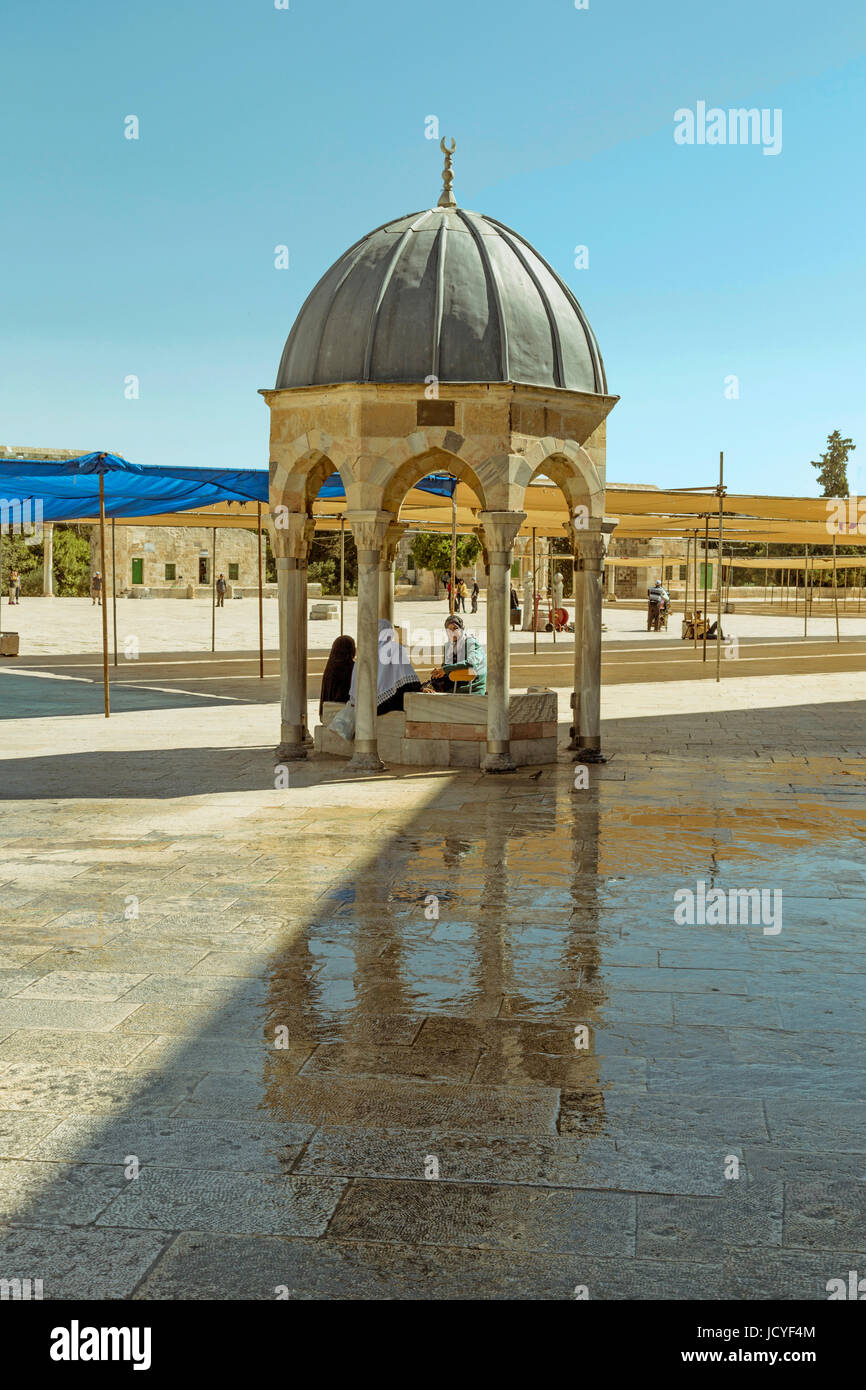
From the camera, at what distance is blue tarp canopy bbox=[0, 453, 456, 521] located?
14.4 m

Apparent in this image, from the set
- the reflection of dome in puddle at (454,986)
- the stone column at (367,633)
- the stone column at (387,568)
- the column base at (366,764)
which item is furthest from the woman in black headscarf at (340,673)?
the reflection of dome in puddle at (454,986)

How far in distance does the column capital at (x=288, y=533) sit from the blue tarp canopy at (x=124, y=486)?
3.42m

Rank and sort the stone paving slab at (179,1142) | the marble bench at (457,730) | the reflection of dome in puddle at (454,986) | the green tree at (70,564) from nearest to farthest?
the stone paving slab at (179,1142)
the reflection of dome in puddle at (454,986)
the marble bench at (457,730)
the green tree at (70,564)

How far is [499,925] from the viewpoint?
5801mm

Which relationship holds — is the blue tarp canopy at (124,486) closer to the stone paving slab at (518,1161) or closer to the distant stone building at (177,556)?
the stone paving slab at (518,1161)

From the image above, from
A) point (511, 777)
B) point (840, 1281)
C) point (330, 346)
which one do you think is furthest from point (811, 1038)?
point (330, 346)

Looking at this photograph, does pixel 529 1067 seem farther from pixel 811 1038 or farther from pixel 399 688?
pixel 399 688

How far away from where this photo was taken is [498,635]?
1025 centimetres

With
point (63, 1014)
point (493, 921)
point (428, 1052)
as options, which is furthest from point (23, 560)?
point (428, 1052)

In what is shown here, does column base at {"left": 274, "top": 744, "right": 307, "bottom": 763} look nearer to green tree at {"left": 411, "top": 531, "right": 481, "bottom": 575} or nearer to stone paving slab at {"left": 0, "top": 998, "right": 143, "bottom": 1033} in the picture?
stone paving slab at {"left": 0, "top": 998, "right": 143, "bottom": 1033}

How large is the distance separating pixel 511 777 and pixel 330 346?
3.68 meters

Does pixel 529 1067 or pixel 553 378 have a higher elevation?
pixel 553 378

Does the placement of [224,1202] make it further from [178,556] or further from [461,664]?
[178,556]

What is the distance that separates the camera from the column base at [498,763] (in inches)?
409
